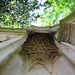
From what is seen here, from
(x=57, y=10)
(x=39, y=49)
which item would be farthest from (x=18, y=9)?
(x=57, y=10)

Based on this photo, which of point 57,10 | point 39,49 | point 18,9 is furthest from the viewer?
point 57,10

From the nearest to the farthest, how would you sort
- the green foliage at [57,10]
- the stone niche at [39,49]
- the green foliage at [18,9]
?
the stone niche at [39,49] < the green foliage at [18,9] < the green foliage at [57,10]

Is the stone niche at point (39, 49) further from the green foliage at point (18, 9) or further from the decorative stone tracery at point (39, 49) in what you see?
the green foliage at point (18, 9)

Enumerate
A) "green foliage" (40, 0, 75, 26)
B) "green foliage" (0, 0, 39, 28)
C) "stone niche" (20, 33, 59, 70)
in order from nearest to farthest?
1. "stone niche" (20, 33, 59, 70)
2. "green foliage" (0, 0, 39, 28)
3. "green foliage" (40, 0, 75, 26)

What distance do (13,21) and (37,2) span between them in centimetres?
214

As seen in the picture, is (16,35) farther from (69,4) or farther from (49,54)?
(69,4)

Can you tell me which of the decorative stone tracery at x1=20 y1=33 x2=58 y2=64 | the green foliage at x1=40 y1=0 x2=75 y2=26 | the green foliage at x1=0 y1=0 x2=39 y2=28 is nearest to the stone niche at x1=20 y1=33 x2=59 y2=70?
the decorative stone tracery at x1=20 y1=33 x2=58 y2=64

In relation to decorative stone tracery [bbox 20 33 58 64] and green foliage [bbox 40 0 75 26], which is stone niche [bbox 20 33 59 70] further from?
green foliage [bbox 40 0 75 26]

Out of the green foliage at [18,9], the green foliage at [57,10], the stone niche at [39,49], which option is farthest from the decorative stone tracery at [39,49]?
the green foliage at [57,10]

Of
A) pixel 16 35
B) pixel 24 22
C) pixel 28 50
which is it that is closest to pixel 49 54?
pixel 28 50

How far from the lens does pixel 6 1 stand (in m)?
5.71

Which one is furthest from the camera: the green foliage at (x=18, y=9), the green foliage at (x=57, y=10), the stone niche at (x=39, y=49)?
the green foliage at (x=57, y=10)

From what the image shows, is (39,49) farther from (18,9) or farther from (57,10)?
(57,10)

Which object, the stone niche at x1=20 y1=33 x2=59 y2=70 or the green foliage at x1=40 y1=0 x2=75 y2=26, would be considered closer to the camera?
the stone niche at x1=20 y1=33 x2=59 y2=70
